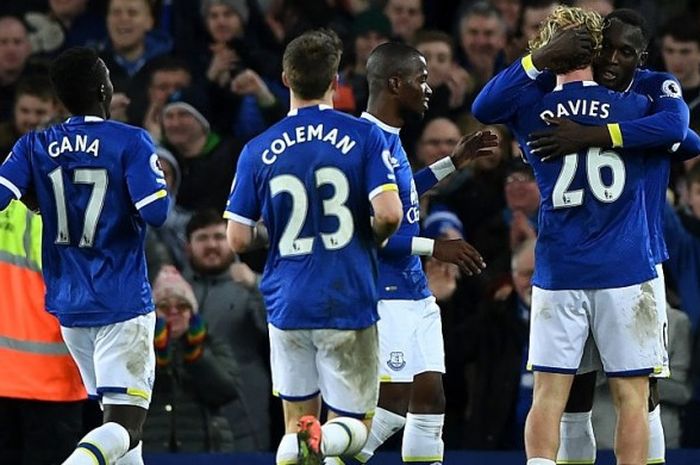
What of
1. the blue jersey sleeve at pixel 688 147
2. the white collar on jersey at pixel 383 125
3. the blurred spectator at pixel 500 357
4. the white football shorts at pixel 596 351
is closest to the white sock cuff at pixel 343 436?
the white football shorts at pixel 596 351

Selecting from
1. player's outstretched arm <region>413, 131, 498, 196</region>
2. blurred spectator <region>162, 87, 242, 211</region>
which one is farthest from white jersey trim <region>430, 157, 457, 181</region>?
blurred spectator <region>162, 87, 242, 211</region>

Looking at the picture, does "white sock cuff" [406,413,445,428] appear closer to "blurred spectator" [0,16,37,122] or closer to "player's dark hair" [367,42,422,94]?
"player's dark hair" [367,42,422,94]

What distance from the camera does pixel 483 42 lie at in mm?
13977

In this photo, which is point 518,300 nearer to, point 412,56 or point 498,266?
point 498,266

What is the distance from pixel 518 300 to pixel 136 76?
11.5ft

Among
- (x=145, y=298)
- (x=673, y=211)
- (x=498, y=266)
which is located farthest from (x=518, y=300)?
(x=145, y=298)

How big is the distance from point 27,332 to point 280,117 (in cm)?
350

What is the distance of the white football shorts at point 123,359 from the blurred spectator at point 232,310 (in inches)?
119

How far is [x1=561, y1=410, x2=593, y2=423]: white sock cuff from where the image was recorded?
935 centimetres

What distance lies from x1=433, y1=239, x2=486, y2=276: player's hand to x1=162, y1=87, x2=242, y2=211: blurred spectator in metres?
4.22

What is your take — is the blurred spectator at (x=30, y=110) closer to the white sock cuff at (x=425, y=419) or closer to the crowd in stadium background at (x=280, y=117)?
the crowd in stadium background at (x=280, y=117)

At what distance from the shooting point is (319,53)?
838 cm

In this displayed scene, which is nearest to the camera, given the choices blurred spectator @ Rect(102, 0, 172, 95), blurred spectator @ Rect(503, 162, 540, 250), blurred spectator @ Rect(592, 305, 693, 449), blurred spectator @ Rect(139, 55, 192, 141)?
blurred spectator @ Rect(592, 305, 693, 449)

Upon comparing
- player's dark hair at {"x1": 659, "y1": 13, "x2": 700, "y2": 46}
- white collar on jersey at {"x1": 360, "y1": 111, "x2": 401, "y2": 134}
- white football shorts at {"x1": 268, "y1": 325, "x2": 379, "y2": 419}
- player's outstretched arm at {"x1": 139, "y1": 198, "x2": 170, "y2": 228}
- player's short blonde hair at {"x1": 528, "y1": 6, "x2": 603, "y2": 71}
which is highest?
player's dark hair at {"x1": 659, "y1": 13, "x2": 700, "y2": 46}
